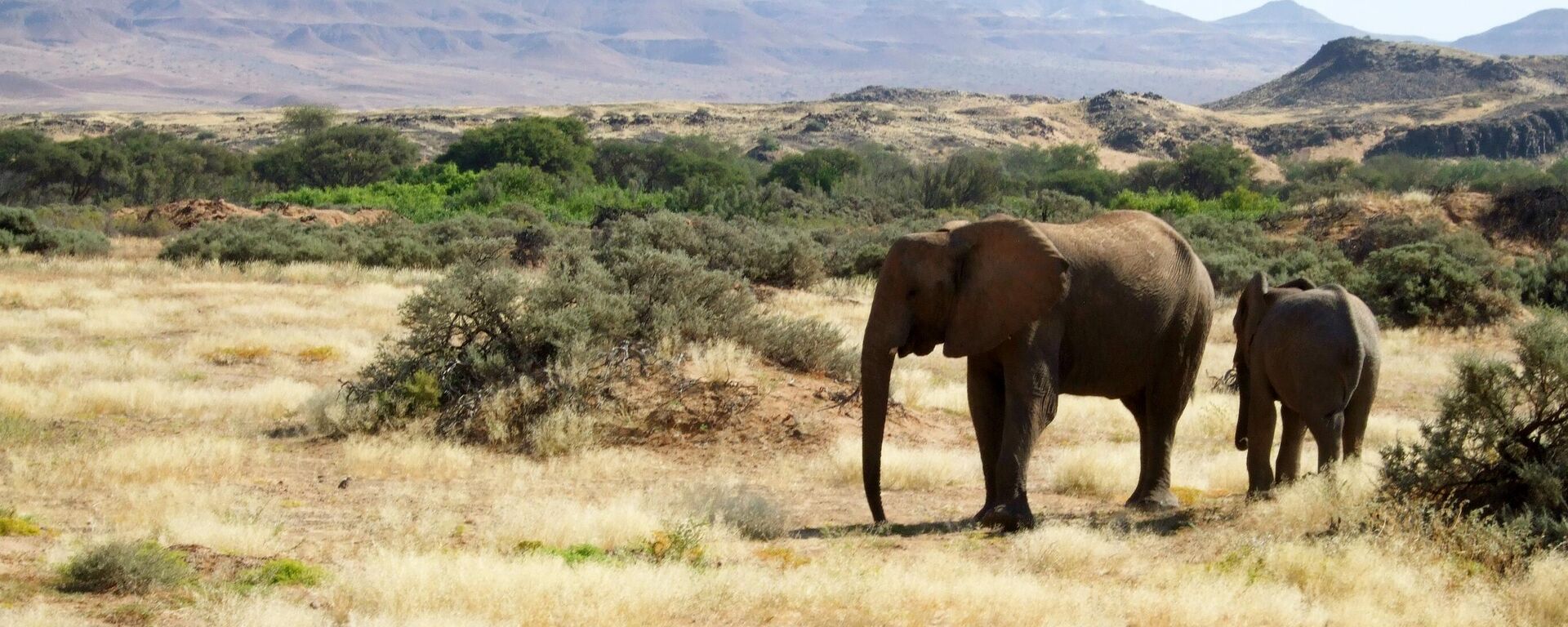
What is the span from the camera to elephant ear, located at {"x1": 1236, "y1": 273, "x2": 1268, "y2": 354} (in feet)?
34.2

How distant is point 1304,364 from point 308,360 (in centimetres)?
1181

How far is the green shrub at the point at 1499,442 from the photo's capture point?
8680 mm

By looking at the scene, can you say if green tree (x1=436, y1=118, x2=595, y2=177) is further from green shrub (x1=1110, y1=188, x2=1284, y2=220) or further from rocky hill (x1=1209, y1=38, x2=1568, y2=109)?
rocky hill (x1=1209, y1=38, x2=1568, y2=109)

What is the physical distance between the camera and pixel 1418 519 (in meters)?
8.45

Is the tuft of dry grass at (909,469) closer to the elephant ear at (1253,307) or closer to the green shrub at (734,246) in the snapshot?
the elephant ear at (1253,307)

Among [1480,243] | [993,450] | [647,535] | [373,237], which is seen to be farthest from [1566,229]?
[647,535]

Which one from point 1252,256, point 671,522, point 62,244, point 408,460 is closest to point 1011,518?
point 671,522

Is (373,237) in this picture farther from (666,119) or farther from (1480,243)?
(666,119)

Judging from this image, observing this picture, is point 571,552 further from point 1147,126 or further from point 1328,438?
point 1147,126

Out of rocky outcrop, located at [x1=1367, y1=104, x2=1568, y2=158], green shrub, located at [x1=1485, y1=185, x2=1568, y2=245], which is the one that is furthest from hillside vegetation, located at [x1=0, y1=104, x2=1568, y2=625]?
rocky outcrop, located at [x1=1367, y1=104, x2=1568, y2=158]

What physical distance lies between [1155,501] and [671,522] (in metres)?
3.71

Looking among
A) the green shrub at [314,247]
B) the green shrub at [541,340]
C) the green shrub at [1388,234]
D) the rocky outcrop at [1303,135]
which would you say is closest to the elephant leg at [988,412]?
the green shrub at [541,340]

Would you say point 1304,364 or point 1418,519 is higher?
point 1304,364

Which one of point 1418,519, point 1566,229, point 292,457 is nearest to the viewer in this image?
point 1418,519
